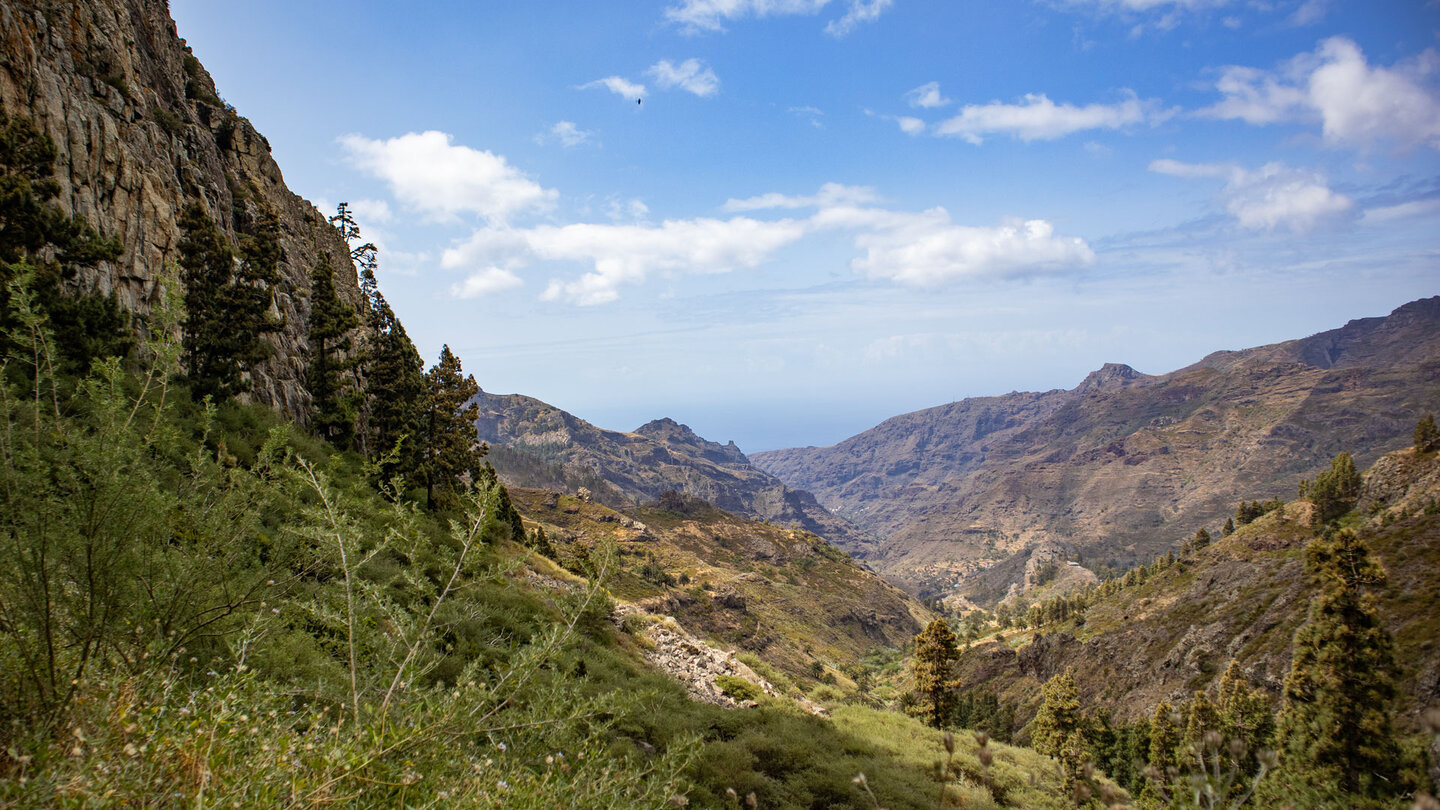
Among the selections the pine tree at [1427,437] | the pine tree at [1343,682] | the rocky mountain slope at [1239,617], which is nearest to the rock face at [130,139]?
the pine tree at [1343,682]

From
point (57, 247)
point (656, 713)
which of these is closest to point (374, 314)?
point (57, 247)

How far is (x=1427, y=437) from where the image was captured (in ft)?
316

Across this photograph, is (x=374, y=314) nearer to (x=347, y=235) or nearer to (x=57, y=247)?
(x=57, y=247)

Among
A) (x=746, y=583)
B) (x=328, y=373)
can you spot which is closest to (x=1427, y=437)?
(x=746, y=583)

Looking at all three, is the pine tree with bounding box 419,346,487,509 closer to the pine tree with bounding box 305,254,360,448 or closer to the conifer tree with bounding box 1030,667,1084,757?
the pine tree with bounding box 305,254,360,448

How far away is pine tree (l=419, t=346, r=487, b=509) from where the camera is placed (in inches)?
1282

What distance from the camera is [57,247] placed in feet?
59.3

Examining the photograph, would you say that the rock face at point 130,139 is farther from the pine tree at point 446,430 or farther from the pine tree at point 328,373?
the pine tree at point 446,430

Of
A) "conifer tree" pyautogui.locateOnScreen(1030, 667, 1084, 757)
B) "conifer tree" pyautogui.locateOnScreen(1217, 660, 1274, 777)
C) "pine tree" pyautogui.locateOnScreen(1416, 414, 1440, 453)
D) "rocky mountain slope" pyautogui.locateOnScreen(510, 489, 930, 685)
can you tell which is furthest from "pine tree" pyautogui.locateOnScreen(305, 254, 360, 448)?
"pine tree" pyautogui.locateOnScreen(1416, 414, 1440, 453)

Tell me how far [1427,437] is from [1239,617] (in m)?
56.5

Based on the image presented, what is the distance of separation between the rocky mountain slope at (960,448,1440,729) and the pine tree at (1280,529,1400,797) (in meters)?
22.5

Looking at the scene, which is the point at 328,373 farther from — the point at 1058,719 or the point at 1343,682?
the point at 1058,719

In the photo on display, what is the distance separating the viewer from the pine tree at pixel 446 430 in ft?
107

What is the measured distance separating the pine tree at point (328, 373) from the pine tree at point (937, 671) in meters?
34.0
